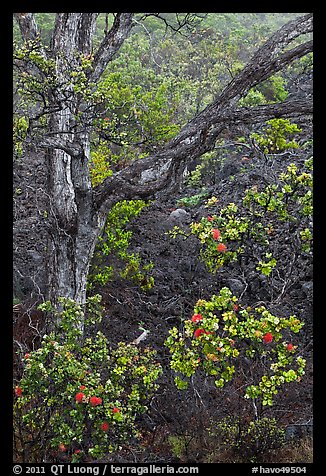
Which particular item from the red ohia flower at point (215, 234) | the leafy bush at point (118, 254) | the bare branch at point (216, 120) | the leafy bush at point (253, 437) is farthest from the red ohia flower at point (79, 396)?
the leafy bush at point (118, 254)

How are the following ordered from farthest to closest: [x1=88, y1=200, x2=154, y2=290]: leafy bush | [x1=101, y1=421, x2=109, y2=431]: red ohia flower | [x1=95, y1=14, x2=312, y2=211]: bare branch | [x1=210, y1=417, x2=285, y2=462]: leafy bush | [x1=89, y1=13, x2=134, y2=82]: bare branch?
[x1=88, y1=200, x2=154, y2=290]: leafy bush → [x1=89, y1=13, x2=134, y2=82]: bare branch → [x1=95, y1=14, x2=312, y2=211]: bare branch → [x1=210, y1=417, x2=285, y2=462]: leafy bush → [x1=101, y1=421, x2=109, y2=431]: red ohia flower

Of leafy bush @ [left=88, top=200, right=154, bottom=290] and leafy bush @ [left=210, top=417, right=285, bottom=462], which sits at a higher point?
leafy bush @ [left=88, top=200, right=154, bottom=290]

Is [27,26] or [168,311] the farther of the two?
[168,311]

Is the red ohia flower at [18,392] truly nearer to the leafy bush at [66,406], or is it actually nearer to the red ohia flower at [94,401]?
the leafy bush at [66,406]

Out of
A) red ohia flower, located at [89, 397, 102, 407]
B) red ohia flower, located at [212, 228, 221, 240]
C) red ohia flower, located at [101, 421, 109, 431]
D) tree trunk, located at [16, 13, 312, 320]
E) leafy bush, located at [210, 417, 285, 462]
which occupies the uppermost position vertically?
tree trunk, located at [16, 13, 312, 320]

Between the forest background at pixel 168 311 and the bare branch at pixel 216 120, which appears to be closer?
the forest background at pixel 168 311

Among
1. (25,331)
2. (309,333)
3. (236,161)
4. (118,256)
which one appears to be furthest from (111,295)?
(236,161)

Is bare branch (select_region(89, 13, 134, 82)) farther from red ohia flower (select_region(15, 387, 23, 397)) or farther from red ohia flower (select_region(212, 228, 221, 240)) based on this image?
red ohia flower (select_region(15, 387, 23, 397))

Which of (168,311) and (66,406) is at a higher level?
(168,311)

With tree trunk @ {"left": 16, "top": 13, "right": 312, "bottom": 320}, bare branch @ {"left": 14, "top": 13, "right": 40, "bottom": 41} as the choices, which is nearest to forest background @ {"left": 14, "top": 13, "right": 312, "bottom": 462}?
tree trunk @ {"left": 16, "top": 13, "right": 312, "bottom": 320}

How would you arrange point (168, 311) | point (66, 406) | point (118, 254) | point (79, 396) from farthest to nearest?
point (118, 254) → point (168, 311) → point (66, 406) → point (79, 396)

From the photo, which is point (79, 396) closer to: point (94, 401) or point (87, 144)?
point (94, 401)

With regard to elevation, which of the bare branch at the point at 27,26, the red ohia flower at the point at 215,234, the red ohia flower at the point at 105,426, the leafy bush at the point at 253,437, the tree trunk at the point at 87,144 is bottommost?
the leafy bush at the point at 253,437

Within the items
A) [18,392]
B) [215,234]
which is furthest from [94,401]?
[215,234]
